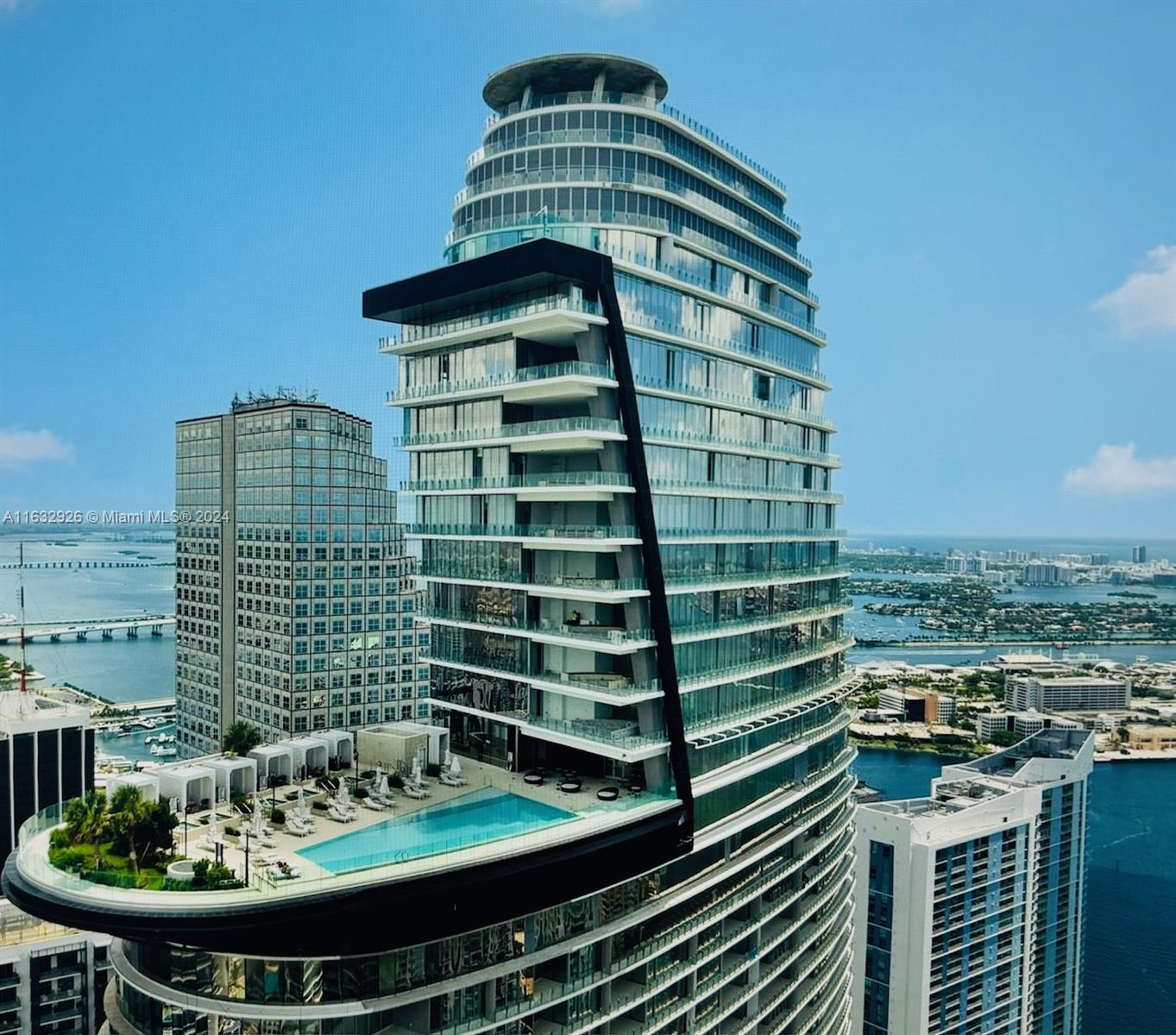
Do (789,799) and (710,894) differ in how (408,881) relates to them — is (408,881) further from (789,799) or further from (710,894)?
(789,799)

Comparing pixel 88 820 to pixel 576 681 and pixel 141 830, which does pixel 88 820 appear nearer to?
pixel 141 830

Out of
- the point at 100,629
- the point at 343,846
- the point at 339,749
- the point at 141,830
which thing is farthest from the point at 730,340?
the point at 100,629

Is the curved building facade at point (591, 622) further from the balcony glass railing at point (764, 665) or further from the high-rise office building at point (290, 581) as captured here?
the high-rise office building at point (290, 581)

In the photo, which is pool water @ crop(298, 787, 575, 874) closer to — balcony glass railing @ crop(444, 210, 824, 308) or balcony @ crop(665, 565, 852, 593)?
balcony @ crop(665, 565, 852, 593)

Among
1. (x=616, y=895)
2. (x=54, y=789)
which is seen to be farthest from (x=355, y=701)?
(x=616, y=895)

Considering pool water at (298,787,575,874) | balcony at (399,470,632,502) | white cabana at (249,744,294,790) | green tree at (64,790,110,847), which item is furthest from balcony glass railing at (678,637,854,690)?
green tree at (64,790,110,847)

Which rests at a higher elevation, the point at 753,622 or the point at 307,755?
the point at 753,622
